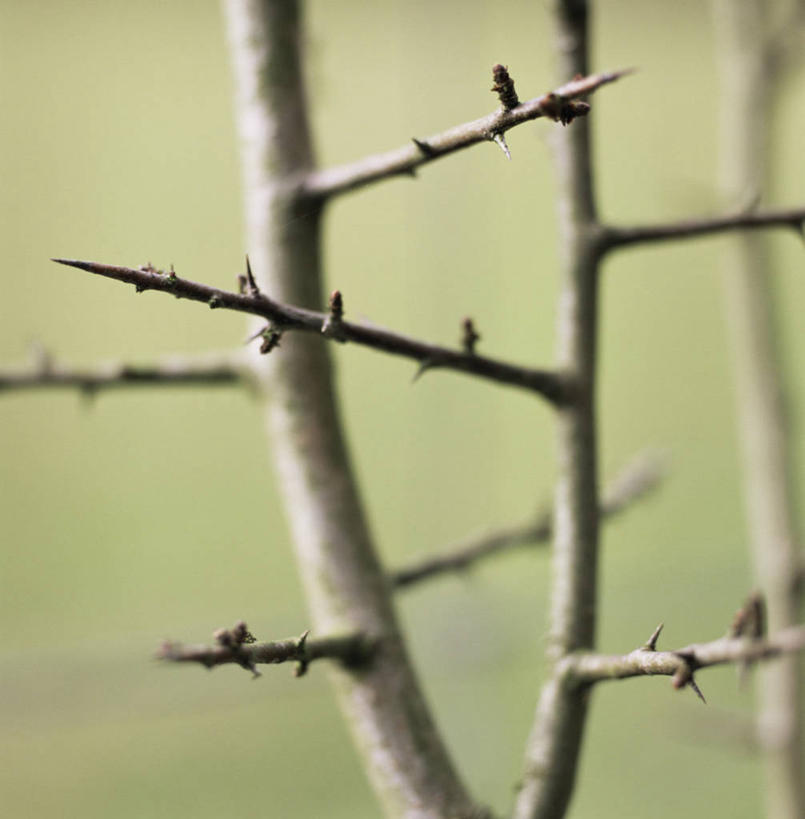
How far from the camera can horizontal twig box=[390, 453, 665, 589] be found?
1.19 feet

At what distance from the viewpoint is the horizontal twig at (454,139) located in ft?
0.53

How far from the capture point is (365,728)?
0.30 m

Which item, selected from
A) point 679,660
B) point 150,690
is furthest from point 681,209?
point 150,690

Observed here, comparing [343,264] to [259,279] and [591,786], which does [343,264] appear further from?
[591,786]

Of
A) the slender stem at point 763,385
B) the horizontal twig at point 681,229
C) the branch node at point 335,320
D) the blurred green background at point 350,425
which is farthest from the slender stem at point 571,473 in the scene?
the blurred green background at point 350,425

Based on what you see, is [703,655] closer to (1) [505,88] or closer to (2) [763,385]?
(1) [505,88]

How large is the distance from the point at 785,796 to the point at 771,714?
2.1 inches

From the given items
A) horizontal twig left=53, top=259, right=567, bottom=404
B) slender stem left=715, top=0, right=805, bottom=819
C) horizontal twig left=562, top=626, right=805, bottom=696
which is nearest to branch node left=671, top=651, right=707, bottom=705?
horizontal twig left=562, top=626, right=805, bottom=696

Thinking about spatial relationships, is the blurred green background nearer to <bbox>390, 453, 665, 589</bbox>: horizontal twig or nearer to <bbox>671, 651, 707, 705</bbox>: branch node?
<bbox>390, 453, 665, 589</bbox>: horizontal twig

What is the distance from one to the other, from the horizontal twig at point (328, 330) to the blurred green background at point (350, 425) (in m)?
0.51

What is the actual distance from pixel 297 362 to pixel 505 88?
18 cm

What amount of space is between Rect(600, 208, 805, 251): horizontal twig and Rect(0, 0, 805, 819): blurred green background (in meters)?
0.46

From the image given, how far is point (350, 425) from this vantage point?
1.06m

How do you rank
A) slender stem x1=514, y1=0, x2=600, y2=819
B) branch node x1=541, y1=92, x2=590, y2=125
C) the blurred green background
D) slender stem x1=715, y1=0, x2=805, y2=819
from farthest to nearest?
1. the blurred green background
2. slender stem x1=715, y1=0, x2=805, y2=819
3. slender stem x1=514, y1=0, x2=600, y2=819
4. branch node x1=541, y1=92, x2=590, y2=125
